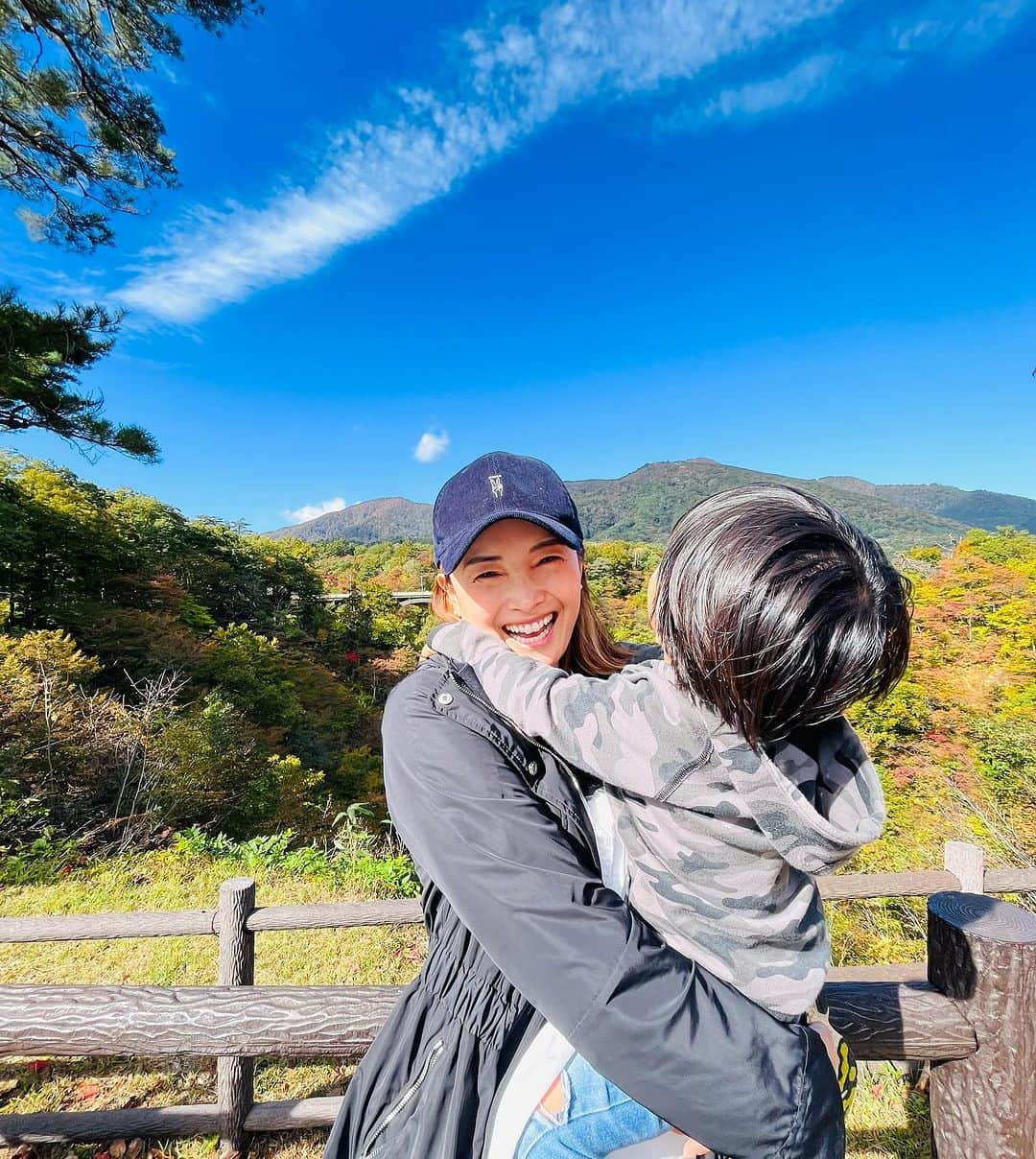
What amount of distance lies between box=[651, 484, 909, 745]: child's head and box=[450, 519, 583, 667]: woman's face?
411 millimetres

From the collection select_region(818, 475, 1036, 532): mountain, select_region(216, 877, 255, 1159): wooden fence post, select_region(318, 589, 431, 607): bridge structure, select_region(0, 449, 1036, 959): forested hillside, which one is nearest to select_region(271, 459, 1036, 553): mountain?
select_region(818, 475, 1036, 532): mountain

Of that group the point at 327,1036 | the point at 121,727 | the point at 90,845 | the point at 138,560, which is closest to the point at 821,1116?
the point at 327,1036

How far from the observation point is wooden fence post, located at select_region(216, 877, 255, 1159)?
205 cm

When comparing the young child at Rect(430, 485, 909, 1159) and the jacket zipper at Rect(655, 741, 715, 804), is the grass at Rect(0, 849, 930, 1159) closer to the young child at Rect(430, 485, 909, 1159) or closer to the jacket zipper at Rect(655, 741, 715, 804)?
the young child at Rect(430, 485, 909, 1159)

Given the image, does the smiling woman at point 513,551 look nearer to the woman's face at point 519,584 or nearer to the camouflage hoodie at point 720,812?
the woman's face at point 519,584

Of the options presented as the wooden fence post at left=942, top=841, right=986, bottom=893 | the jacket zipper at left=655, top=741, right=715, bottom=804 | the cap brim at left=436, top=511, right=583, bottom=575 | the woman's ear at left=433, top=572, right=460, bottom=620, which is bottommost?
the wooden fence post at left=942, top=841, right=986, bottom=893

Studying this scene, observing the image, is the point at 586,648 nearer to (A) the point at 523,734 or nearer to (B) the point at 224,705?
(A) the point at 523,734

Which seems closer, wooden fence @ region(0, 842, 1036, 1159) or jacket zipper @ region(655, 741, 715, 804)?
jacket zipper @ region(655, 741, 715, 804)

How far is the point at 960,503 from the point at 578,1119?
115459mm

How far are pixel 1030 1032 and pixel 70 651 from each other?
9138 mm

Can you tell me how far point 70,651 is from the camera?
7.47 metres

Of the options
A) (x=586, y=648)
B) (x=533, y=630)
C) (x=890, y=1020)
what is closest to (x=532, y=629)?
(x=533, y=630)

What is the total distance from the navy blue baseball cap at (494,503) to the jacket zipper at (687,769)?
1.64ft

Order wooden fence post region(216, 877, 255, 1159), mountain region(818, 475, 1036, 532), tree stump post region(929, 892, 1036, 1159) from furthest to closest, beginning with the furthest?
mountain region(818, 475, 1036, 532), wooden fence post region(216, 877, 255, 1159), tree stump post region(929, 892, 1036, 1159)
